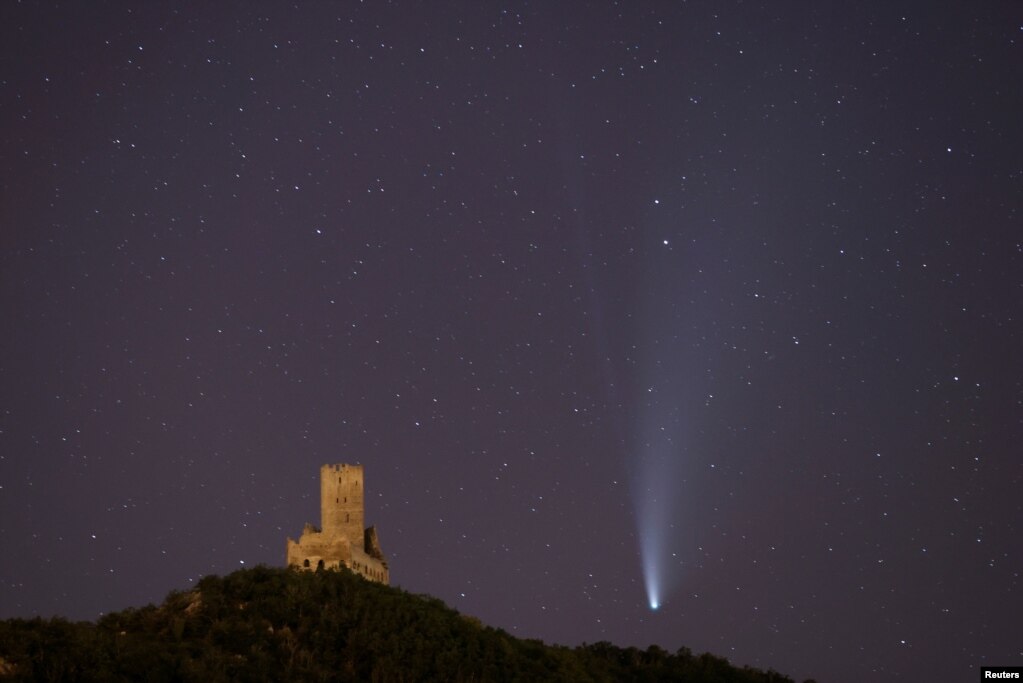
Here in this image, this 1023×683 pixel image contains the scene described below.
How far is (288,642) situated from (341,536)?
19530mm

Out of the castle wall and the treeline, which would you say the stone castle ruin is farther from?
the treeline

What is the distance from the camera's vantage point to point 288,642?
46625 millimetres

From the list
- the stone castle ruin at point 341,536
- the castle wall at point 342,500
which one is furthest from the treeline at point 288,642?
the castle wall at point 342,500

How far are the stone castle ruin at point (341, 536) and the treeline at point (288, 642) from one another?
702cm

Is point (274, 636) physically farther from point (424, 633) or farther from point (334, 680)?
point (424, 633)

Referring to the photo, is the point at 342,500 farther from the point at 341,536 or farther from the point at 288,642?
the point at 288,642

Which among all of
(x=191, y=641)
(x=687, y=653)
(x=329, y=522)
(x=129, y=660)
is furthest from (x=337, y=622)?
(x=687, y=653)

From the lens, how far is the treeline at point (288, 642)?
4031cm

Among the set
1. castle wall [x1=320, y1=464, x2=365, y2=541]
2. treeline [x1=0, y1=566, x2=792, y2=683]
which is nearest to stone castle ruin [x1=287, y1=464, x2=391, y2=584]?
castle wall [x1=320, y1=464, x2=365, y2=541]

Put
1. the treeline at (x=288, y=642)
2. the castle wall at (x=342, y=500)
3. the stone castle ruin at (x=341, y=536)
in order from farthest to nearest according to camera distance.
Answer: the castle wall at (x=342, y=500), the stone castle ruin at (x=341, y=536), the treeline at (x=288, y=642)

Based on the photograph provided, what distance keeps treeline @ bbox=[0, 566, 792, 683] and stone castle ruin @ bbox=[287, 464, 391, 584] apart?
7020mm

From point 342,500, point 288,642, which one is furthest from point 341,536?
point 288,642

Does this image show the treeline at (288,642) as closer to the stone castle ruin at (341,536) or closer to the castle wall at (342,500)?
the stone castle ruin at (341,536)

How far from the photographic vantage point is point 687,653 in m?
66.3
